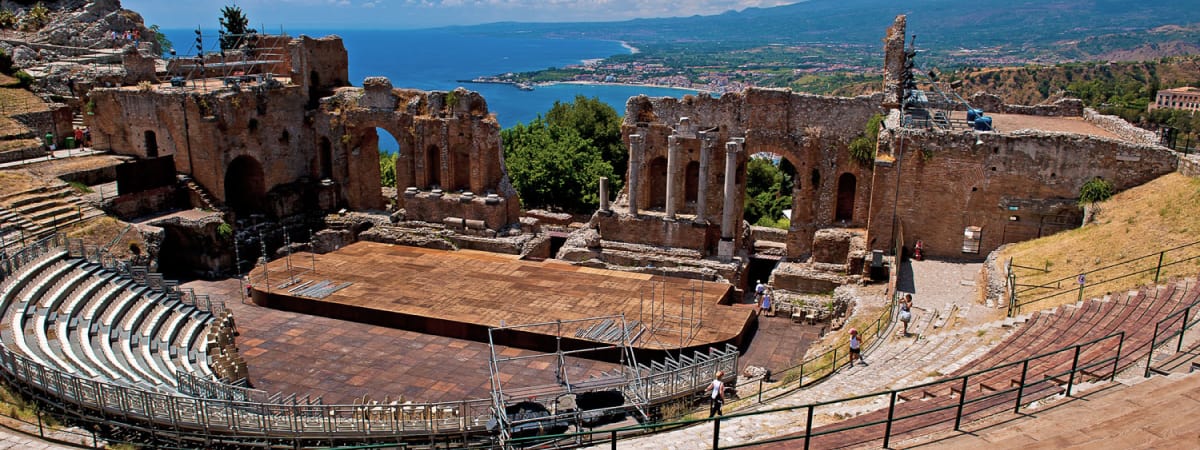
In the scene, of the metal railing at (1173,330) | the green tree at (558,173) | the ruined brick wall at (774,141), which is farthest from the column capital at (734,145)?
the metal railing at (1173,330)

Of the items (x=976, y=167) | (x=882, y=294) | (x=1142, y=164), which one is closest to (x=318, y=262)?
(x=882, y=294)

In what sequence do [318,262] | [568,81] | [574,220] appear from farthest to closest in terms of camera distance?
[568,81] < [574,220] < [318,262]

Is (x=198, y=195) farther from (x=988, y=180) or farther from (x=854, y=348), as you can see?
(x=988, y=180)

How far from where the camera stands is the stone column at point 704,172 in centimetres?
2862

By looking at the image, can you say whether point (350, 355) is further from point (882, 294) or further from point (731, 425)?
point (882, 294)

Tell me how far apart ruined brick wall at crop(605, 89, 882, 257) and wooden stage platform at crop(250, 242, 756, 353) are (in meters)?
3.99

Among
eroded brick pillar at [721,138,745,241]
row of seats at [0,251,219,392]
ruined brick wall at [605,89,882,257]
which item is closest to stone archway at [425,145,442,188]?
ruined brick wall at [605,89,882,257]

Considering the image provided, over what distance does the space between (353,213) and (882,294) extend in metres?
20.7

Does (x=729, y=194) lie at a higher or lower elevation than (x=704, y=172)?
lower

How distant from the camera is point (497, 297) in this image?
25562 mm

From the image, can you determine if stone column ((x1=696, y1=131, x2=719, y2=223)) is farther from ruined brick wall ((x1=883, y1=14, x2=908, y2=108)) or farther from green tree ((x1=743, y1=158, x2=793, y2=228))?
green tree ((x1=743, y1=158, x2=793, y2=228))

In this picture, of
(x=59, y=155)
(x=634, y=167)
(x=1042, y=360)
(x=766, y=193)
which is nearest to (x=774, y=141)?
(x=634, y=167)

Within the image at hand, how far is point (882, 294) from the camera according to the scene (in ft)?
78.6

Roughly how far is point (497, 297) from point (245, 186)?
14.6 metres
